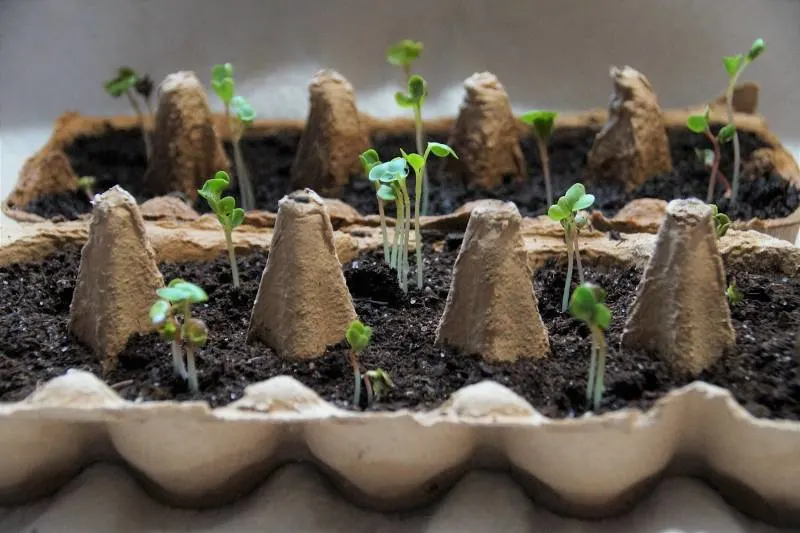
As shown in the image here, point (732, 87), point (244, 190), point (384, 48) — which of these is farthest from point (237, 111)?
point (732, 87)

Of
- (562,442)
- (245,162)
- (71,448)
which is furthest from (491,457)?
(245,162)

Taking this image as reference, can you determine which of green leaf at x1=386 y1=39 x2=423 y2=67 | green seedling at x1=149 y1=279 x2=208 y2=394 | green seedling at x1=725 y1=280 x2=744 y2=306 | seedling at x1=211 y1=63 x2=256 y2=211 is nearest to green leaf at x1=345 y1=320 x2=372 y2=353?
green seedling at x1=149 y1=279 x2=208 y2=394

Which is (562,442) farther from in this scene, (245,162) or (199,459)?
(245,162)

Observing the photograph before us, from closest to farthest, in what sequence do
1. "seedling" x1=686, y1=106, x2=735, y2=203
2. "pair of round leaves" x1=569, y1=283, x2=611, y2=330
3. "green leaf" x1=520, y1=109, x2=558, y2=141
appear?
"pair of round leaves" x1=569, y1=283, x2=611, y2=330 < "green leaf" x1=520, y1=109, x2=558, y2=141 < "seedling" x1=686, y1=106, x2=735, y2=203

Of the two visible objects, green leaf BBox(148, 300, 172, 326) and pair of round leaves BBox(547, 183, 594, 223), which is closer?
green leaf BBox(148, 300, 172, 326)

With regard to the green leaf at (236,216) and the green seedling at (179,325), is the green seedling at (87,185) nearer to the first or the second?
the green leaf at (236,216)

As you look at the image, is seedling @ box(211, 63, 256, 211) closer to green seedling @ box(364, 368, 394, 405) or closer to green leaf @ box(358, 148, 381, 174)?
green leaf @ box(358, 148, 381, 174)

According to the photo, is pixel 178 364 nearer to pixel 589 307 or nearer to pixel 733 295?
pixel 589 307
